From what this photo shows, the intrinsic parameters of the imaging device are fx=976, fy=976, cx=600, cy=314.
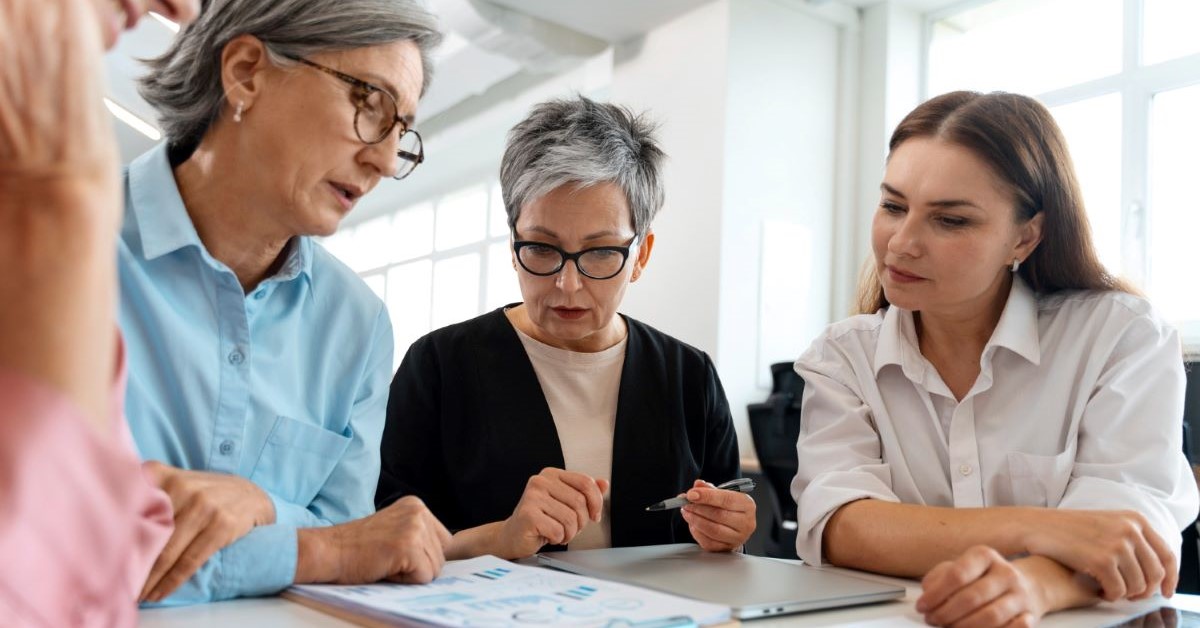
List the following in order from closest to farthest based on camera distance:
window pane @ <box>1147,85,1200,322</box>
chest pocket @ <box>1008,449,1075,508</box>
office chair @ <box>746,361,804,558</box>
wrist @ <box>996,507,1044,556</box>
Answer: wrist @ <box>996,507,1044,556</box> < chest pocket @ <box>1008,449,1075,508</box> < office chair @ <box>746,361,804,558</box> < window pane @ <box>1147,85,1200,322</box>

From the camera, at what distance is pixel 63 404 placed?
0.47 meters

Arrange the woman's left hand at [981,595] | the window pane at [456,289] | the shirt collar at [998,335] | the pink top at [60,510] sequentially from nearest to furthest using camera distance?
the pink top at [60,510] < the woman's left hand at [981,595] < the shirt collar at [998,335] < the window pane at [456,289]

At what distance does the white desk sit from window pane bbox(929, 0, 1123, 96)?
12.8 ft

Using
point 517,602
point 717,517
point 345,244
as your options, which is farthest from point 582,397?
point 345,244

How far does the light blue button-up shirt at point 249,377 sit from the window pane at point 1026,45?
3.98 metres

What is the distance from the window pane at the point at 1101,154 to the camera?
4.32 m

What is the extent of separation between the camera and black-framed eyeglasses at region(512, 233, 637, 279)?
1.80 meters

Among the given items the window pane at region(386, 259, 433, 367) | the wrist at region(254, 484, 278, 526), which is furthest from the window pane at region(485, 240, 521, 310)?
the wrist at region(254, 484, 278, 526)

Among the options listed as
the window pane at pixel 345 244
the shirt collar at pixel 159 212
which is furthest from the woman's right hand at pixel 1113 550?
the window pane at pixel 345 244

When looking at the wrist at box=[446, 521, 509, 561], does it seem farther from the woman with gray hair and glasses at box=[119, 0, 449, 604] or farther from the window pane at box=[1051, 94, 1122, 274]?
the window pane at box=[1051, 94, 1122, 274]

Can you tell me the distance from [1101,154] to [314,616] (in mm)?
4454

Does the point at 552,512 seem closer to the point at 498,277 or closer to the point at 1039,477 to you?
the point at 1039,477

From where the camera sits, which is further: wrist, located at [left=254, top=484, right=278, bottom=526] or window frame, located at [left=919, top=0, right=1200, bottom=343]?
window frame, located at [left=919, top=0, right=1200, bottom=343]

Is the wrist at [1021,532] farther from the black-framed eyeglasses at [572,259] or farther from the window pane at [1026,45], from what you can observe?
the window pane at [1026,45]
